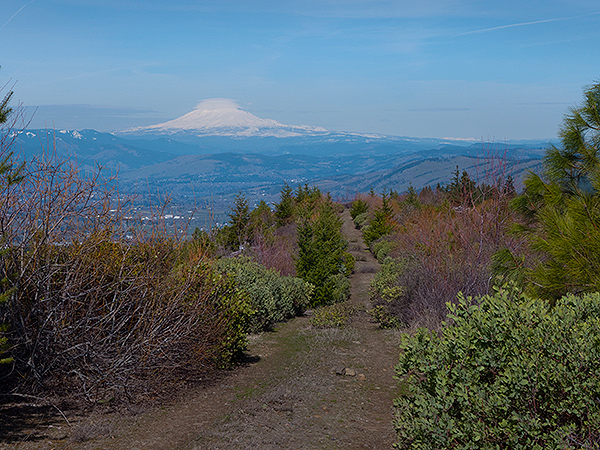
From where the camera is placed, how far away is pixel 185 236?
644 cm

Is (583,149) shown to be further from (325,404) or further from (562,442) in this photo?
(325,404)

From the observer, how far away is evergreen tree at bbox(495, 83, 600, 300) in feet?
14.4

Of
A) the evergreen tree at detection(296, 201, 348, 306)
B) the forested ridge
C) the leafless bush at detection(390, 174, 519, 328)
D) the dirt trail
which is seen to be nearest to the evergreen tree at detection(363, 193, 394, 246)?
the evergreen tree at detection(296, 201, 348, 306)

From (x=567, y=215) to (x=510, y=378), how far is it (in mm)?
2424

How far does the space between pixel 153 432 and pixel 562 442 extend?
3.62 metres

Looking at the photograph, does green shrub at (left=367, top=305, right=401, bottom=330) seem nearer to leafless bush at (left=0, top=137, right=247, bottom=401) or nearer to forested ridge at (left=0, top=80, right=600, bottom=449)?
forested ridge at (left=0, top=80, right=600, bottom=449)

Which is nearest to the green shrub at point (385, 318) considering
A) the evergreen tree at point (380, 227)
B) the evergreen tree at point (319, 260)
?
the evergreen tree at point (319, 260)

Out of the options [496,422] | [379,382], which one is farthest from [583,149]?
[379,382]

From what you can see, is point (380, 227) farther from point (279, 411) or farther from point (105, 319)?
point (105, 319)

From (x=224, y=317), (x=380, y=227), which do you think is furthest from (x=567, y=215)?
(x=380, y=227)

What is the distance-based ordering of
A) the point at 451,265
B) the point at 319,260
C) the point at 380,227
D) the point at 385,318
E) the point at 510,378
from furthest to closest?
the point at 380,227, the point at 319,260, the point at 385,318, the point at 451,265, the point at 510,378

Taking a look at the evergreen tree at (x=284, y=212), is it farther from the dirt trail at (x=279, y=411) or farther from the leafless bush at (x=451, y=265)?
the dirt trail at (x=279, y=411)

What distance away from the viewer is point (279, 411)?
17.7 ft

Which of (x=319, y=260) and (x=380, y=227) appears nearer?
(x=319, y=260)
